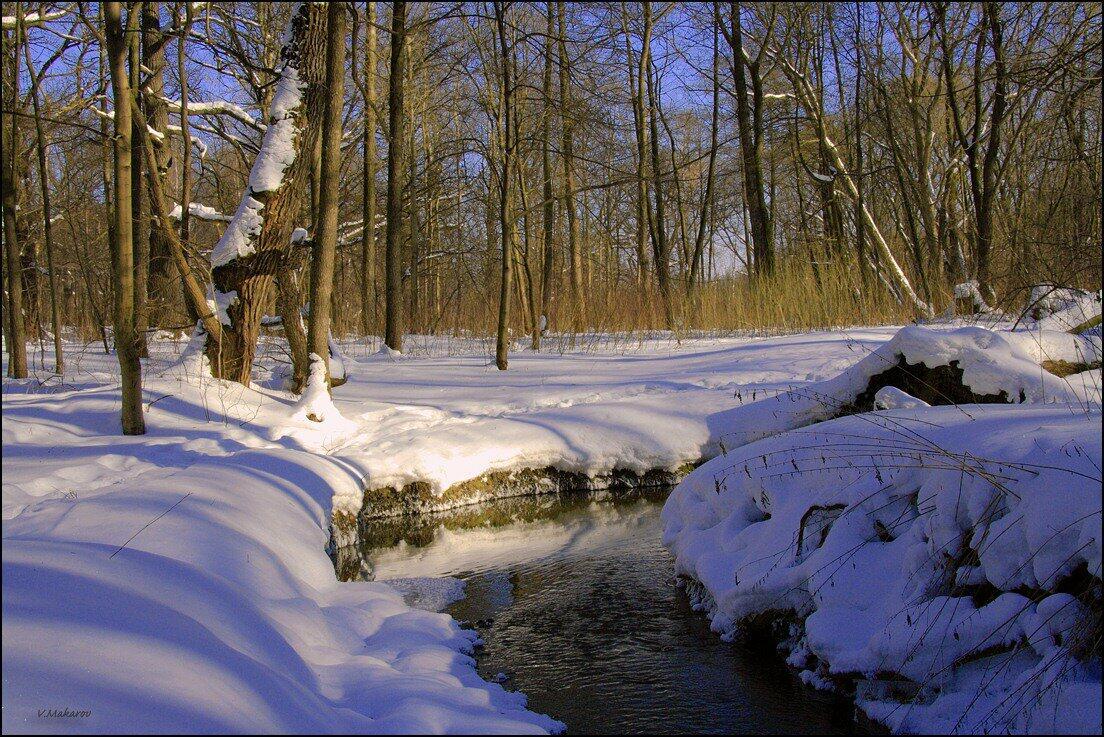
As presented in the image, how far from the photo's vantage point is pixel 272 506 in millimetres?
4598

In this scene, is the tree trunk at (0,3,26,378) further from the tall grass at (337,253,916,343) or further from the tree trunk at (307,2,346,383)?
the tall grass at (337,253,916,343)

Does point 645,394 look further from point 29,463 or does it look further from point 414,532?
point 29,463

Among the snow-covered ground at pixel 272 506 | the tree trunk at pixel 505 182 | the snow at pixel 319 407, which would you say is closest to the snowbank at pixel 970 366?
the snow-covered ground at pixel 272 506

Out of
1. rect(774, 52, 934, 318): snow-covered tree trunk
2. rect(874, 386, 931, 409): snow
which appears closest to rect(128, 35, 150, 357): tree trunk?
rect(874, 386, 931, 409): snow

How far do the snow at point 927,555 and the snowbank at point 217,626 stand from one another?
1.29 m

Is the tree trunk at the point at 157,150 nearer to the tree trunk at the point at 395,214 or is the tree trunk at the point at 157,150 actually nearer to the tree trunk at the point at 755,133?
the tree trunk at the point at 395,214

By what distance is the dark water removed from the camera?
3135 millimetres

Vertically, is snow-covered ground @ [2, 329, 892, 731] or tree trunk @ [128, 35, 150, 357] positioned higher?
tree trunk @ [128, 35, 150, 357]

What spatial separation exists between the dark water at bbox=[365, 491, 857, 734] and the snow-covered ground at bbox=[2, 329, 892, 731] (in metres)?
0.35

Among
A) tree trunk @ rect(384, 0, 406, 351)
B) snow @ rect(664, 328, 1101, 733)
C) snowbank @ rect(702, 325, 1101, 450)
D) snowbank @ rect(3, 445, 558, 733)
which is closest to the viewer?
snowbank @ rect(3, 445, 558, 733)

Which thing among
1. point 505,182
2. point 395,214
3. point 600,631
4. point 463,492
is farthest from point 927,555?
point 395,214

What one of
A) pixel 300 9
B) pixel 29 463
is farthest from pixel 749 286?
pixel 29 463

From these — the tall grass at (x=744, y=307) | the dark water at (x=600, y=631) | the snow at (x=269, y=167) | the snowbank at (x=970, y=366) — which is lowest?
the dark water at (x=600, y=631)

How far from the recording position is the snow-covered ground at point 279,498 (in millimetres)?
1942
